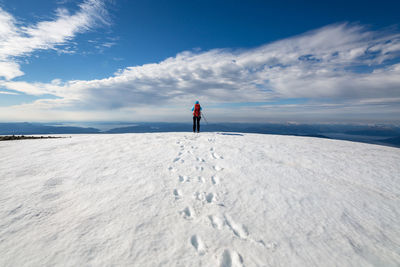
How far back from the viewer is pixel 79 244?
2752 mm

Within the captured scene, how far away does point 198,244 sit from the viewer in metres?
2.93

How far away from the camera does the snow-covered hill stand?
8.90 ft

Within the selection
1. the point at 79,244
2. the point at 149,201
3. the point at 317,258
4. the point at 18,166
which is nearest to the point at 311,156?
the point at 317,258

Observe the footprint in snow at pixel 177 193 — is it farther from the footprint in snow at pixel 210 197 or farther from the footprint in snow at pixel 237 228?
the footprint in snow at pixel 237 228

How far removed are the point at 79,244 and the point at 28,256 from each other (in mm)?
672

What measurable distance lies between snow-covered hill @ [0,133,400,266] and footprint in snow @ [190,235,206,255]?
2 cm

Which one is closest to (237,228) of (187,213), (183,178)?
(187,213)

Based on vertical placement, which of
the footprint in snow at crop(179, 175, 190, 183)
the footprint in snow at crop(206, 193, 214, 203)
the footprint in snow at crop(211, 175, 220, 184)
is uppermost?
the footprint in snow at crop(179, 175, 190, 183)

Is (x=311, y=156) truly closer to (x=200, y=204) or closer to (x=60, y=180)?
(x=200, y=204)

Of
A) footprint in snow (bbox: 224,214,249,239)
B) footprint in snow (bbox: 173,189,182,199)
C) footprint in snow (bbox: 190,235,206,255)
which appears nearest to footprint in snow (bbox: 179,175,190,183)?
footprint in snow (bbox: 173,189,182,199)

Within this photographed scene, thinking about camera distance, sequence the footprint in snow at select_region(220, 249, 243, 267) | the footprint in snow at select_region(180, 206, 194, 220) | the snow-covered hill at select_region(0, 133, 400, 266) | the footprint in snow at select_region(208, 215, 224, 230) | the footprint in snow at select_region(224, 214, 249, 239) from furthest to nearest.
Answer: the footprint in snow at select_region(180, 206, 194, 220)
the footprint in snow at select_region(208, 215, 224, 230)
the footprint in snow at select_region(224, 214, 249, 239)
the snow-covered hill at select_region(0, 133, 400, 266)
the footprint in snow at select_region(220, 249, 243, 267)

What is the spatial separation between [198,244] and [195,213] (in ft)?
2.75

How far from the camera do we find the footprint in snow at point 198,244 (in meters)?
2.80

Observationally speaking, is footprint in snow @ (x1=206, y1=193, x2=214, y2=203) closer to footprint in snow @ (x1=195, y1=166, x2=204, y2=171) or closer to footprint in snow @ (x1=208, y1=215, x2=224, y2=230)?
footprint in snow @ (x1=208, y1=215, x2=224, y2=230)
